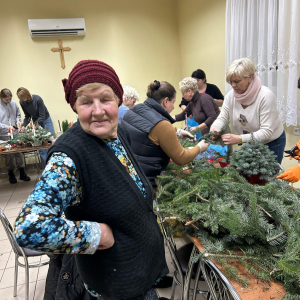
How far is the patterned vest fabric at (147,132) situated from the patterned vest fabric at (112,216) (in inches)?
29.1

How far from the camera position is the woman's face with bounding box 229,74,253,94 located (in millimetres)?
1847

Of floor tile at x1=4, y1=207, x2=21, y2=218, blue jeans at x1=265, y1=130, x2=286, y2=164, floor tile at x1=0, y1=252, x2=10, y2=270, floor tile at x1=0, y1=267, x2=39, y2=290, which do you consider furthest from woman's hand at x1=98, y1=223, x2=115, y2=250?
floor tile at x1=4, y1=207, x2=21, y2=218

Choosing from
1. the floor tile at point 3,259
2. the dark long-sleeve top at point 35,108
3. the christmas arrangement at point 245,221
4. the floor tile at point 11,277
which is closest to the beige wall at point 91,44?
the dark long-sleeve top at point 35,108

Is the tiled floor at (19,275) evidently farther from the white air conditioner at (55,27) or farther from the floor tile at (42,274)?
the white air conditioner at (55,27)

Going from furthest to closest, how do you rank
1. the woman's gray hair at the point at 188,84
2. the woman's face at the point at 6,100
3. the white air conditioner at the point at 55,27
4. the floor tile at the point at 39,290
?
the white air conditioner at the point at 55,27
the woman's face at the point at 6,100
the woman's gray hair at the point at 188,84
the floor tile at the point at 39,290

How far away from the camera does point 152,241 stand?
0.93 meters

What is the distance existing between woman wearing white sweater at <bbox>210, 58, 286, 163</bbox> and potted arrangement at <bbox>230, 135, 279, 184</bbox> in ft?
1.06

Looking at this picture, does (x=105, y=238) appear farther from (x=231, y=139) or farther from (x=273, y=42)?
(x=273, y=42)

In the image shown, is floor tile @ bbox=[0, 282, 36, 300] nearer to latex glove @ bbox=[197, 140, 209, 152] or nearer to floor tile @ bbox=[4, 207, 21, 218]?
floor tile @ bbox=[4, 207, 21, 218]

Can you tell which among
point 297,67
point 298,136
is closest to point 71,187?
point 297,67

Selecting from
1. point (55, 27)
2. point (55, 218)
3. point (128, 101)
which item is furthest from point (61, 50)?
point (55, 218)

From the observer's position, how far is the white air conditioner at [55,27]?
4719 millimetres

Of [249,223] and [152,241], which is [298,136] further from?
[152,241]

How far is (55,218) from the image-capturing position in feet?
2.01
